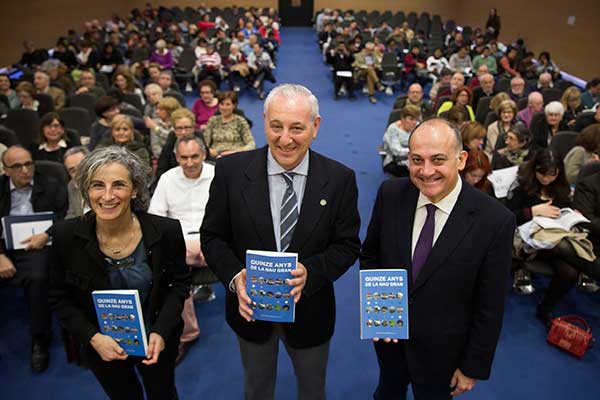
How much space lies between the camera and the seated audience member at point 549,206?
117 inches

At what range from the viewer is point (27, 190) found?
3051 mm

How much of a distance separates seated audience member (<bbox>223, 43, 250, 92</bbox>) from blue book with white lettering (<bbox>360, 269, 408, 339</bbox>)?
8.87 metres

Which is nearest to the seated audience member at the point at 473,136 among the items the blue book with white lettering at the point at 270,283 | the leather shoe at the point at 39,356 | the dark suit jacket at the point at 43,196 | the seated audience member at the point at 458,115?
the seated audience member at the point at 458,115

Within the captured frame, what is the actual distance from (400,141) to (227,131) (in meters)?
1.95

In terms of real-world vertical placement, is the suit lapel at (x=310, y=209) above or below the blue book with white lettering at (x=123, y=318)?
above

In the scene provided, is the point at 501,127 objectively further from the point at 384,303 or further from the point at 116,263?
the point at 116,263

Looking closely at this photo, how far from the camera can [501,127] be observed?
15.3 ft

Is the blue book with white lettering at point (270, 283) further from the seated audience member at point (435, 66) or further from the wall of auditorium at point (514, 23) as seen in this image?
the wall of auditorium at point (514, 23)

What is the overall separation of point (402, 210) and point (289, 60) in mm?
12567

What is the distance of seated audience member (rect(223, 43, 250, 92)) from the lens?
31.8 ft

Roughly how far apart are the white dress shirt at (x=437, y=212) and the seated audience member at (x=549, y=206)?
1842 millimetres

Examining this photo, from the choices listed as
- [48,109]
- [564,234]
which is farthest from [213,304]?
[48,109]

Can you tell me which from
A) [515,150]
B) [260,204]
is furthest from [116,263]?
[515,150]

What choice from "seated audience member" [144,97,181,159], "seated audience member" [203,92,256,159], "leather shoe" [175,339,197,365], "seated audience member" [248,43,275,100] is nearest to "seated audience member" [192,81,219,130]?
"seated audience member" [144,97,181,159]
